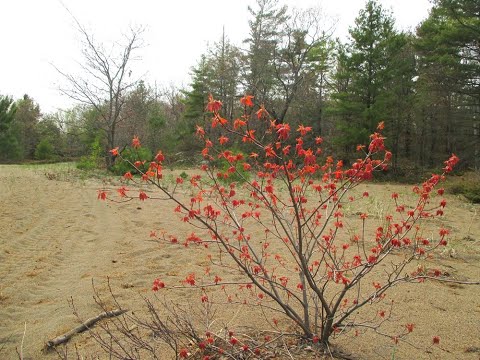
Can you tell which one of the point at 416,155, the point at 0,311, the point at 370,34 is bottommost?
the point at 0,311

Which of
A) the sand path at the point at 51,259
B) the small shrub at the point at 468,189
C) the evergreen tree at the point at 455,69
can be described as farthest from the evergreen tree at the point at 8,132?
the small shrub at the point at 468,189

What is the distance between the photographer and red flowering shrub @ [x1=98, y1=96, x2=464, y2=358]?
6.86 feet

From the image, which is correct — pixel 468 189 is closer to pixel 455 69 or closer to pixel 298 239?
pixel 455 69

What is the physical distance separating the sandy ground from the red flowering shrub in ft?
0.71

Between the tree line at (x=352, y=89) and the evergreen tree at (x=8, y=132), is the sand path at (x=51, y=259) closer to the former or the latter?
the tree line at (x=352, y=89)

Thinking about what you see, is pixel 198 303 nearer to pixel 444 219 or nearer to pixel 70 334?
pixel 70 334

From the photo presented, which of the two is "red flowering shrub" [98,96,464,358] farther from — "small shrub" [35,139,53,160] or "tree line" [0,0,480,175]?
"small shrub" [35,139,53,160]

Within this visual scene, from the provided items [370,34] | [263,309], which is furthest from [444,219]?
[370,34]

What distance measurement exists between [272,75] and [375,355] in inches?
751

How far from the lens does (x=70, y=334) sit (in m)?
2.70

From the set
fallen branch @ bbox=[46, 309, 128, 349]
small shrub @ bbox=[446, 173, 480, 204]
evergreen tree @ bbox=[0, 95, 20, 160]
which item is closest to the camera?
fallen branch @ bbox=[46, 309, 128, 349]

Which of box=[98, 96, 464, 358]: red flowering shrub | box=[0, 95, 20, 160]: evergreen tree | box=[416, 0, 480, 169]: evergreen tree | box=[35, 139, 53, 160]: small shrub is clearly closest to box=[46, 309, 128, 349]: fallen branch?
box=[98, 96, 464, 358]: red flowering shrub

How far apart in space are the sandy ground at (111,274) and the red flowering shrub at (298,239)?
22cm

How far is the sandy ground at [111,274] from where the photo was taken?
261cm
